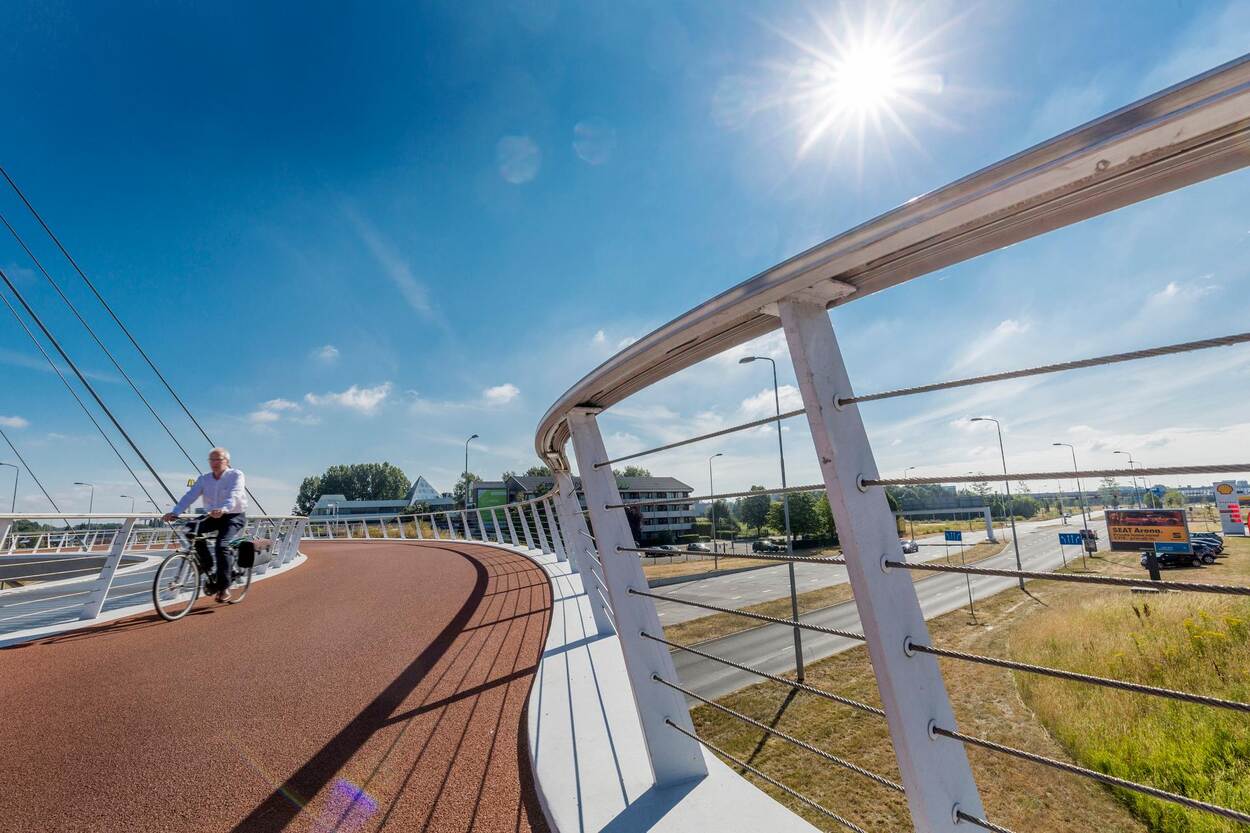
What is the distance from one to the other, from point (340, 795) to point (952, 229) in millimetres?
2502

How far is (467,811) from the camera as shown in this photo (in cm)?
173

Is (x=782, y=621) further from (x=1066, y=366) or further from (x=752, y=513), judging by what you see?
(x=752, y=513)

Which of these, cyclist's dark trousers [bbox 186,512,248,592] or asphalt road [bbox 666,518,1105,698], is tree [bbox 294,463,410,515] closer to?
asphalt road [bbox 666,518,1105,698]

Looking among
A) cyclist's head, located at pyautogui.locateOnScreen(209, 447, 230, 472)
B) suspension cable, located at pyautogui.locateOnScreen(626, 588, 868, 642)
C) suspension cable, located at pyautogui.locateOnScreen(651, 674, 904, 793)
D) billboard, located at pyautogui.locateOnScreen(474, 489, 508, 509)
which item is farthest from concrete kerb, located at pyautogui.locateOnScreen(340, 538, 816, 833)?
billboard, located at pyautogui.locateOnScreen(474, 489, 508, 509)

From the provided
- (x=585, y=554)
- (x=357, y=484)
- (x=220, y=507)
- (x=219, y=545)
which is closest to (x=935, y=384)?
(x=585, y=554)

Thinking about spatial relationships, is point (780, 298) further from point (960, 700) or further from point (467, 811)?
point (960, 700)

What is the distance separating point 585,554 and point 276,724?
2.11m

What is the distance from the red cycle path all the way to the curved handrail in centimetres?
179

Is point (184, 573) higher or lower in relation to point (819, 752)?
lower

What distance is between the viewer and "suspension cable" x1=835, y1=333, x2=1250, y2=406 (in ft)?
2.27

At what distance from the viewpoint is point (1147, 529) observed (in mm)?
17516

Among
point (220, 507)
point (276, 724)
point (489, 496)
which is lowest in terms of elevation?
point (276, 724)

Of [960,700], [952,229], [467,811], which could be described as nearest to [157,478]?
[467,811]

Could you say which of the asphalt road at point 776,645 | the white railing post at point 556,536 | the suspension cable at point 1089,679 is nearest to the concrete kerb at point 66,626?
the white railing post at point 556,536
